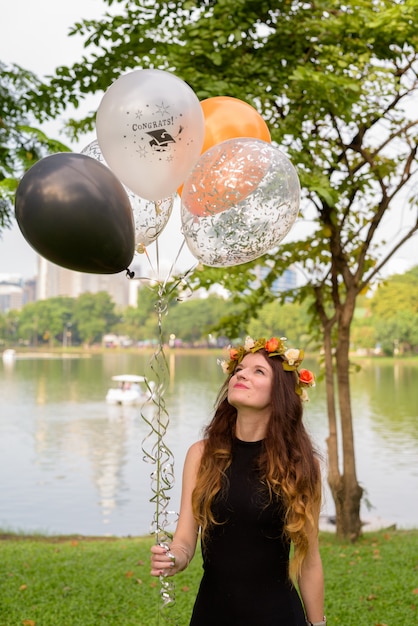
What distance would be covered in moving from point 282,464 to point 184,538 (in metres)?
0.35

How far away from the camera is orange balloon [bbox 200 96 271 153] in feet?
10.1

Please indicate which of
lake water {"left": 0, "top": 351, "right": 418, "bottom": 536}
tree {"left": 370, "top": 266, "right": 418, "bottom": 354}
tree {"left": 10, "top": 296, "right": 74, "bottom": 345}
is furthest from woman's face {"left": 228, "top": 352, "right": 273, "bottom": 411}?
tree {"left": 10, "top": 296, "right": 74, "bottom": 345}

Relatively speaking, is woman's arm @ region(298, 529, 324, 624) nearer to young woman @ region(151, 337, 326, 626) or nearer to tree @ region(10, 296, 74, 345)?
young woman @ region(151, 337, 326, 626)

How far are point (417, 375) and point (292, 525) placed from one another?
56.6 metres

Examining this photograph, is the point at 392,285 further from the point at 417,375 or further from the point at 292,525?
the point at 292,525

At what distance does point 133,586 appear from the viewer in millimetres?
5246

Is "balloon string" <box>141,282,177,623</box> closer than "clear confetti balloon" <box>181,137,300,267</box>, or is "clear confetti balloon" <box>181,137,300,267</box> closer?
"balloon string" <box>141,282,177,623</box>

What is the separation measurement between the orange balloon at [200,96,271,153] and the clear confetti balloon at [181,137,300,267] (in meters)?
0.35

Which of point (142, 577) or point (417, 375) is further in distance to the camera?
point (417, 375)

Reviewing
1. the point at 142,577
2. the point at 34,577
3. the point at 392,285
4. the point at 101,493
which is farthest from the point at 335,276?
the point at 392,285

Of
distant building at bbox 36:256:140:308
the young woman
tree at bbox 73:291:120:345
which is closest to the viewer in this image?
the young woman

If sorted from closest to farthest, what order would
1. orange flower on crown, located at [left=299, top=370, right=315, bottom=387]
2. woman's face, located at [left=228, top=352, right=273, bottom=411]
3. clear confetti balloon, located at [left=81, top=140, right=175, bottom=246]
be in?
woman's face, located at [left=228, top=352, right=273, bottom=411] < orange flower on crown, located at [left=299, top=370, right=315, bottom=387] < clear confetti balloon, located at [left=81, top=140, right=175, bottom=246]

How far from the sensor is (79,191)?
7.01 ft

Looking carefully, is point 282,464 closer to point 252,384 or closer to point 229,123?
point 252,384
